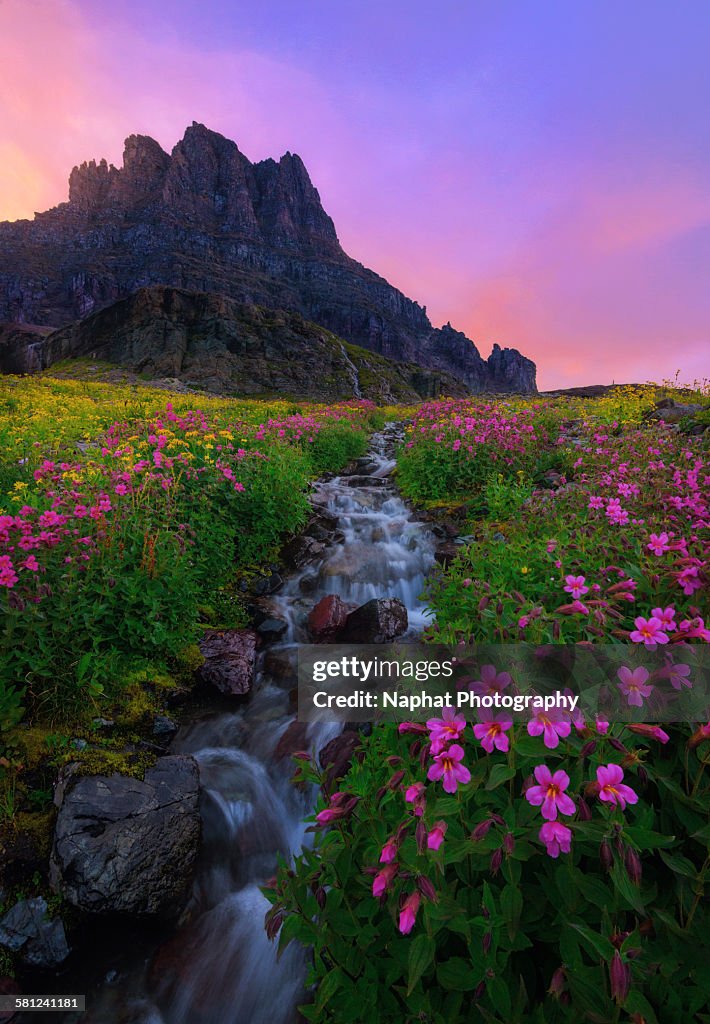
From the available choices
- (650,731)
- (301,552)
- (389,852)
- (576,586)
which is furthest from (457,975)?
(301,552)

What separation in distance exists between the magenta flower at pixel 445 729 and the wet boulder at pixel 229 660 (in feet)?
13.4

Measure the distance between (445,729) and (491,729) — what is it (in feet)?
0.55

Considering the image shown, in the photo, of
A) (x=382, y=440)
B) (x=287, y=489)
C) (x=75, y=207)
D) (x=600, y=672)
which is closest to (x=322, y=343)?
(x=382, y=440)

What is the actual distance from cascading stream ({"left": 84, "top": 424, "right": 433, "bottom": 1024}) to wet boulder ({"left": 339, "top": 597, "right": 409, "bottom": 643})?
0.28 metres

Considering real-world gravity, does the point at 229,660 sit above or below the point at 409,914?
below

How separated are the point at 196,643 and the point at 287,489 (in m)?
3.45

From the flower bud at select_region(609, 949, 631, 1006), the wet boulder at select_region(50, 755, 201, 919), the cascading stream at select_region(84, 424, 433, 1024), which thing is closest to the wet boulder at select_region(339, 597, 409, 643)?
the cascading stream at select_region(84, 424, 433, 1024)

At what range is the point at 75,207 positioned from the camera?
177 meters

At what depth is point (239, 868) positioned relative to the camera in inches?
156

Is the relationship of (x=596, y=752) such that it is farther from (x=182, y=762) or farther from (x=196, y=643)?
(x=196, y=643)

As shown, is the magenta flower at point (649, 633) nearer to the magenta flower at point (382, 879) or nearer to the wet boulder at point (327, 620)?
the magenta flower at point (382, 879)

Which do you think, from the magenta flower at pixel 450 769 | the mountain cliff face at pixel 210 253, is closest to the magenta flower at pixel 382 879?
the magenta flower at pixel 450 769

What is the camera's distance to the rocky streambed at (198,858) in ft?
10.2

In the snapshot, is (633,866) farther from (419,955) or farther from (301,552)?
(301,552)
